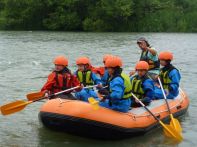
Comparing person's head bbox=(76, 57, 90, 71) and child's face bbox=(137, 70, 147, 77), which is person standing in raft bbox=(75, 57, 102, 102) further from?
child's face bbox=(137, 70, 147, 77)

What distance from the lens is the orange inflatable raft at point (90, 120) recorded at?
7.01 m

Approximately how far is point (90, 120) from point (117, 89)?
0.62 m

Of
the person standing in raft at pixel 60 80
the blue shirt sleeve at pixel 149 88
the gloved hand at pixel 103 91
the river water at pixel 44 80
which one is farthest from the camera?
the blue shirt sleeve at pixel 149 88

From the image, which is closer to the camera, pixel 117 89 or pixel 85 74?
pixel 117 89

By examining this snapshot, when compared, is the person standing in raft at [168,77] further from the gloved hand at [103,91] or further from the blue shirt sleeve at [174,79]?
the gloved hand at [103,91]

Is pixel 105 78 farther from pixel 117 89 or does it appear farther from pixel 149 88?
pixel 117 89

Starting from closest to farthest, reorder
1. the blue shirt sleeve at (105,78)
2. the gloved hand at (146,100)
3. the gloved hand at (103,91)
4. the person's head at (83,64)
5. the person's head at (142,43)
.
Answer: the gloved hand at (103,91) < the gloved hand at (146,100) < the person's head at (83,64) < the blue shirt sleeve at (105,78) < the person's head at (142,43)

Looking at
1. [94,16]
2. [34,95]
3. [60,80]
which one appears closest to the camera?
[60,80]

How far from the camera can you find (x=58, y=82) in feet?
26.1

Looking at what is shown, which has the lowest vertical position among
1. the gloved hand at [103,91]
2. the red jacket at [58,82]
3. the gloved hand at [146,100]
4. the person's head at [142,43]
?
the gloved hand at [146,100]

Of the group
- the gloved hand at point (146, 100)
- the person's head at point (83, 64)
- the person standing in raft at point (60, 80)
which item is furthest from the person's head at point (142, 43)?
the person standing in raft at point (60, 80)

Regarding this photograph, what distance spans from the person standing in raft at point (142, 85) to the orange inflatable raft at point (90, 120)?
1.62 feet

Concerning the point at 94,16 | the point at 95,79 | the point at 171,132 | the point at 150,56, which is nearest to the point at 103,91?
the point at 95,79

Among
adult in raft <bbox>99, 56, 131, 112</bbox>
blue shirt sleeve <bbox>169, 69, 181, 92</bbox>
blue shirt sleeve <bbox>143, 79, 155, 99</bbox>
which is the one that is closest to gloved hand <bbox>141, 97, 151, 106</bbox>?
blue shirt sleeve <bbox>143, 79, 155, 99</bbox>
